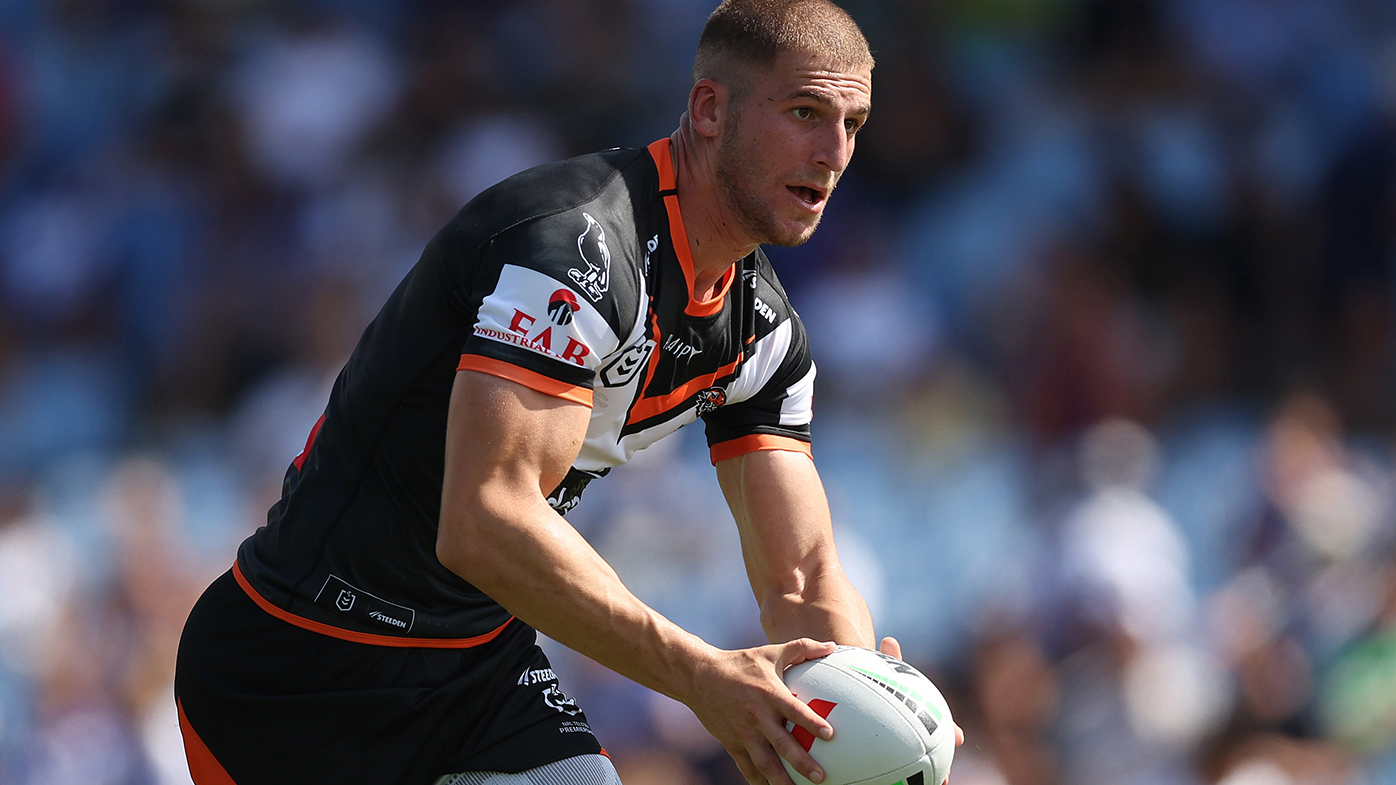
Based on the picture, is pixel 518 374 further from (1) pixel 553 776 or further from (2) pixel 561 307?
(1) pixel 553 776

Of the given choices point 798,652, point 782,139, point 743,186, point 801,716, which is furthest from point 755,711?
point 782,139

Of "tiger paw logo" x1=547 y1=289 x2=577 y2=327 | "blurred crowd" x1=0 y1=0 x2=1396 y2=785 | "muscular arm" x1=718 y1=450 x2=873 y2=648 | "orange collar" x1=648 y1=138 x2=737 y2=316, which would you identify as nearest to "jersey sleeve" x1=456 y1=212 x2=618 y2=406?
"tiger paw logo" x1=547 y1=289 x2=577 y2=327

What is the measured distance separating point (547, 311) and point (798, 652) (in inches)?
39.8

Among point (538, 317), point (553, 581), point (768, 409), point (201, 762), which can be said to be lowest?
point (201, 762)

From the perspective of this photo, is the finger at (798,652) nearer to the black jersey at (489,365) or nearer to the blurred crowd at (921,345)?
the black jersey at (489,365)

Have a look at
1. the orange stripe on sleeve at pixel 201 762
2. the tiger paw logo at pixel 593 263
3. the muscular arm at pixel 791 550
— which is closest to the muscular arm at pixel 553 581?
the tiger paw logo at pixel 593 263

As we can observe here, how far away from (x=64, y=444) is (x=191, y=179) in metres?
2.17

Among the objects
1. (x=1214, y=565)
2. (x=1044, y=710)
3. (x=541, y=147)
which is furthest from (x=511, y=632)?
(x=541, y=147)

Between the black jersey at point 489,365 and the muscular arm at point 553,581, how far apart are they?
13 centimetres

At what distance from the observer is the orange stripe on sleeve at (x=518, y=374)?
319 cm

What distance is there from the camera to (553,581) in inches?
123

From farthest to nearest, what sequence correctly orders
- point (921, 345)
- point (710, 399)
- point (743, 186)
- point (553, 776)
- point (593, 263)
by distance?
1. point (921, 345)
2. point (710, 399)
3. point (743, 186)
4. point (553, 776)
5. point (593, 263)

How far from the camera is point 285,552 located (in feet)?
12.3

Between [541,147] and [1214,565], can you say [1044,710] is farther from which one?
[541,147]
